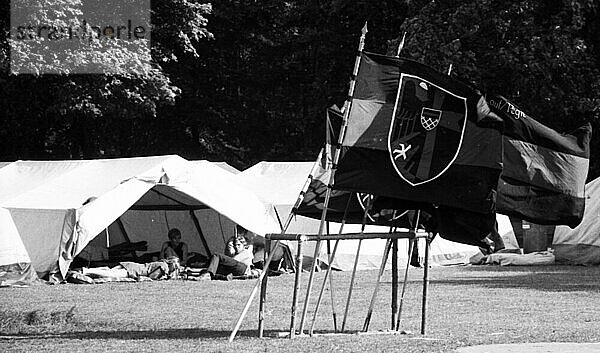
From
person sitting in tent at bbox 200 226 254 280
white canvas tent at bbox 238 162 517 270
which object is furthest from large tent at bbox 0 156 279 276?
white canvas tent at bbox 238 162 517 270

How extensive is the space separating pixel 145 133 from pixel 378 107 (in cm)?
3551

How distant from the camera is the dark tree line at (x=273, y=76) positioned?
35.6 metres

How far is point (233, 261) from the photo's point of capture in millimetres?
23547

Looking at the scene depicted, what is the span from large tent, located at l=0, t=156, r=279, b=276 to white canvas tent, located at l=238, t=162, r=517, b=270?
89 centimetres

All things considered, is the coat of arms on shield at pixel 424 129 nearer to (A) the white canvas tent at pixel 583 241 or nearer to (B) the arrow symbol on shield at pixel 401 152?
(B) the arrow symbol on shield at pixel 401 152

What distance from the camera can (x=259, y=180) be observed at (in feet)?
96.1

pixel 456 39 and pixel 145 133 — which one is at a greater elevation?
pixel 456 39

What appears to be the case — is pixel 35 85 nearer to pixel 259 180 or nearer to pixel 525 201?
pixel 259 180

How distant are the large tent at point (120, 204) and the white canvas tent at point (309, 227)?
890mm

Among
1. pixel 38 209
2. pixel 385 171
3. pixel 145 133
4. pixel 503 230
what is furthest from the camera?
pixel 145 133

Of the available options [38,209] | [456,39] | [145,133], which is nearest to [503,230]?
[456,39]

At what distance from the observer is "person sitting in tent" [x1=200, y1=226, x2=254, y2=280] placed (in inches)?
922

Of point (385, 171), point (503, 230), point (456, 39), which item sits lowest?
point (503, 230)

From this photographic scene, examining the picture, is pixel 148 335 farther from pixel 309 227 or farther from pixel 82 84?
pixel 82 84
